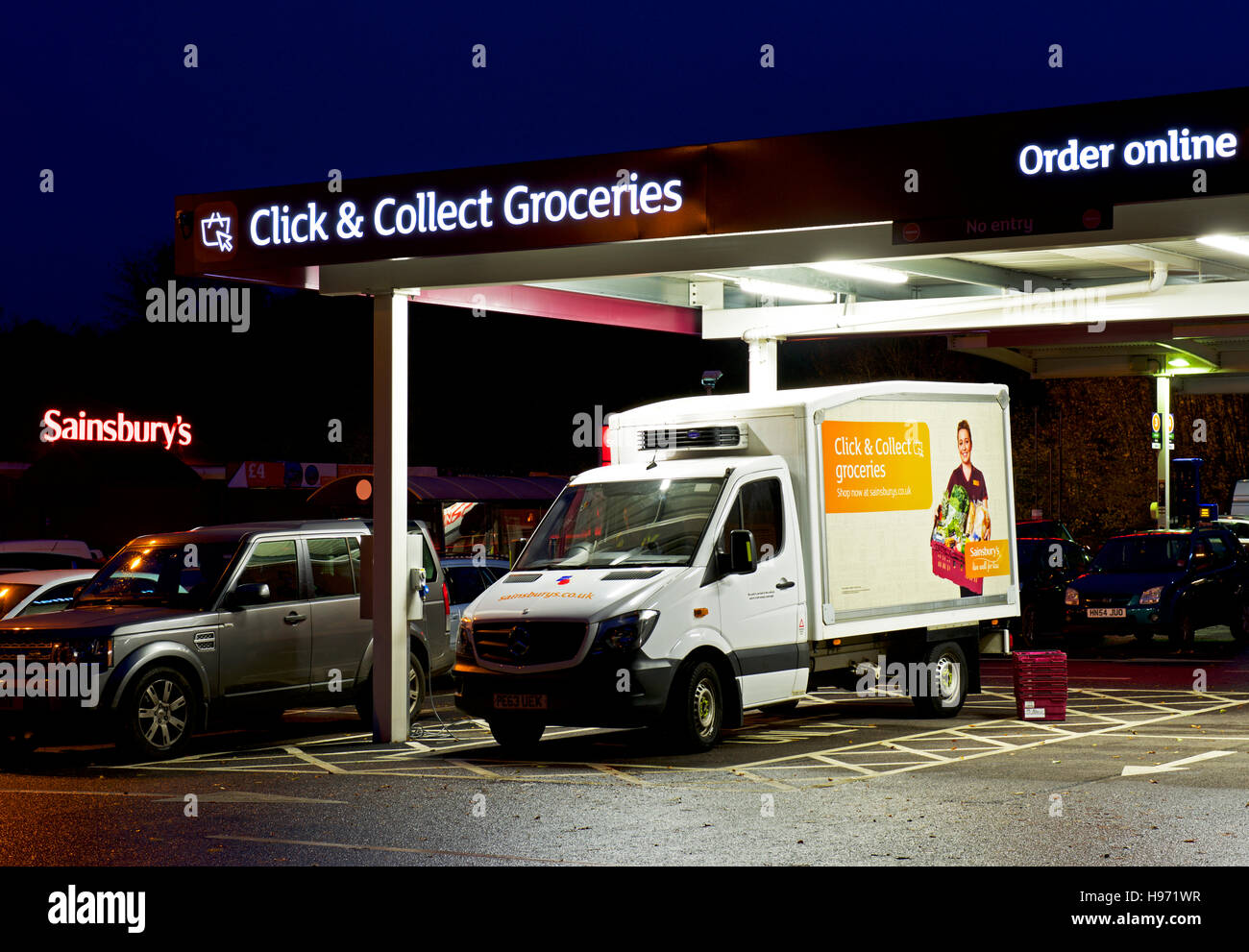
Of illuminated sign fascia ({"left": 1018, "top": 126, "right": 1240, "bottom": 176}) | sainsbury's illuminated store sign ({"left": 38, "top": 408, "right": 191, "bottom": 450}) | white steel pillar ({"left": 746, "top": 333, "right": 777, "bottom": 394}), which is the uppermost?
sainsbury's illuminated store sign ({"left": 38, "top": 408, "right": 191, "bottom": 450})

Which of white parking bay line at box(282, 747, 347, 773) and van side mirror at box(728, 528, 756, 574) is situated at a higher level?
van side mirror at box(728, 528, 756, 574)

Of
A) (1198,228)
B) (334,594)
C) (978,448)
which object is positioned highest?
(1198,228)

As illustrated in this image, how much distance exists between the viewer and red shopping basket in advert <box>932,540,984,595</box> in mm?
15875

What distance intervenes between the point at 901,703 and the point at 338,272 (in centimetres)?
708

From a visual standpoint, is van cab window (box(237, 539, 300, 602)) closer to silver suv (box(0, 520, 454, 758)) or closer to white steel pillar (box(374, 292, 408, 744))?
silver suv (box(0, 520, 454, 758))

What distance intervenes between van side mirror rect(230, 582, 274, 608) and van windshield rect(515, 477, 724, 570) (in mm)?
2135

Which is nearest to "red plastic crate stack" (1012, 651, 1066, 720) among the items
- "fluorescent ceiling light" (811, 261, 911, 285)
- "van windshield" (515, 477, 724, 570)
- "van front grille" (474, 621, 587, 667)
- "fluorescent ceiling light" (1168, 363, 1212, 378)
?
"van windshield" (515, 477, 724, 570)

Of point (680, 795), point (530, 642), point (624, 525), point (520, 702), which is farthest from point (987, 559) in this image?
point (680, 795)

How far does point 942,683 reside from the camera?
52.3 feet

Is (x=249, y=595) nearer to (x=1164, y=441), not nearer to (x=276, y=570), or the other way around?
(x=276, y=570)

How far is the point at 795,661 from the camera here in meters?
14.3

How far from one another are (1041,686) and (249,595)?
7.16 metres
